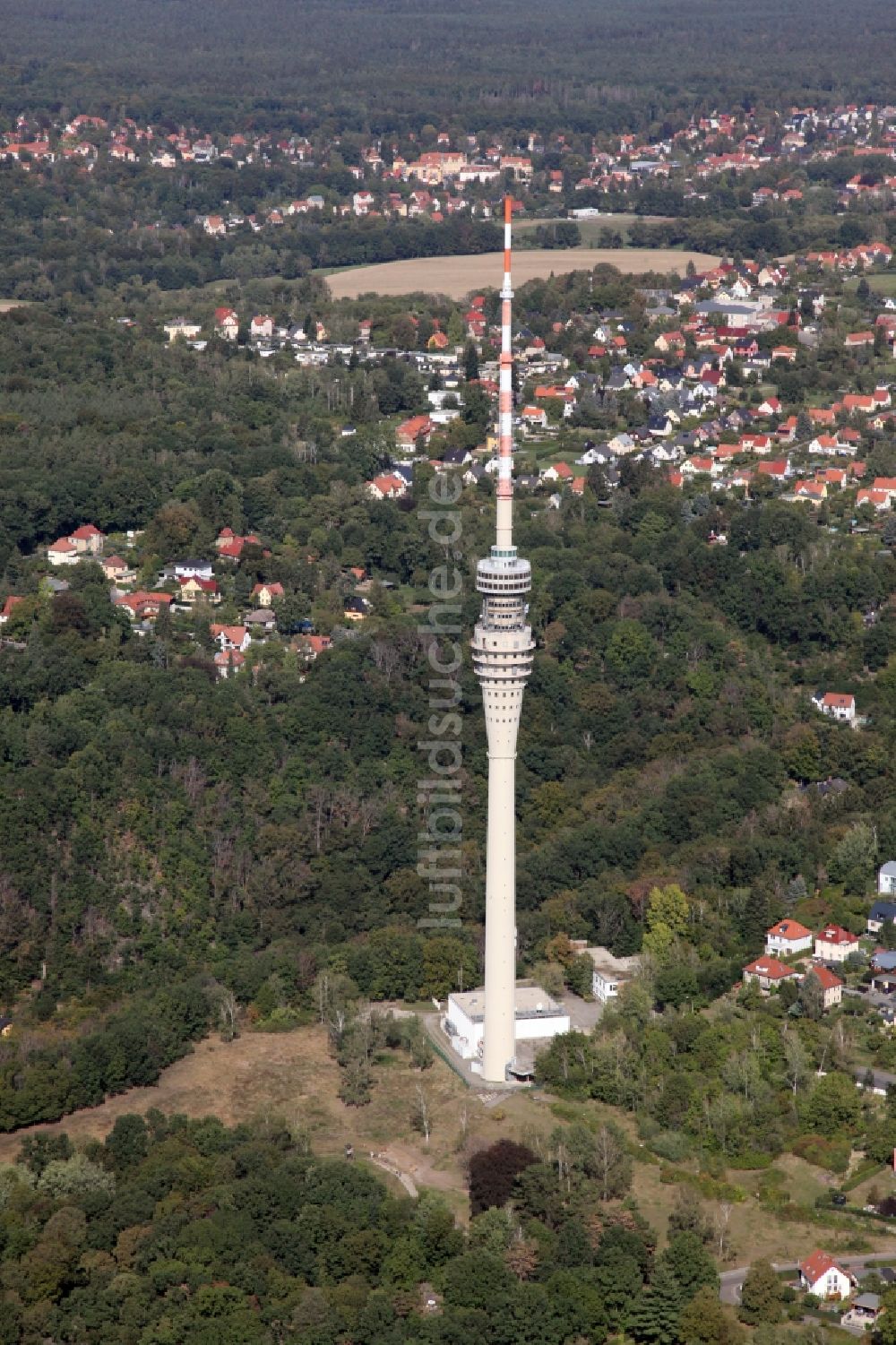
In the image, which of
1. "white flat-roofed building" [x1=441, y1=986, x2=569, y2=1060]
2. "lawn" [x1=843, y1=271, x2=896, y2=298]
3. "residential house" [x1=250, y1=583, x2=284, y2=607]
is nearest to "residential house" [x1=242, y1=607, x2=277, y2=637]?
"residential house" [x1=250, y1=583, x2=284, y2=607]

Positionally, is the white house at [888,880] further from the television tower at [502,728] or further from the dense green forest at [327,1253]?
the dense green forest at [327,1253]

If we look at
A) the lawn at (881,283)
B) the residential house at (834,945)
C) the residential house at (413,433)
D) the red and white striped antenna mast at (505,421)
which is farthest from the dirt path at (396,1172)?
the lawn at (881,283)

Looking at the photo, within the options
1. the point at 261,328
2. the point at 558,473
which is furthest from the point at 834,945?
the point at 261,328

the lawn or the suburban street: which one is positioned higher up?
the lawn

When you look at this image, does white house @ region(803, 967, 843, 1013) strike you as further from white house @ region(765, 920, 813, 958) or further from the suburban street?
the suburban street

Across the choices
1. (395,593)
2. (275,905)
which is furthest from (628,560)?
(275,905)

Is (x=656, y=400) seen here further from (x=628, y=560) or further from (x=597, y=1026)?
(x=597, y=1026)
